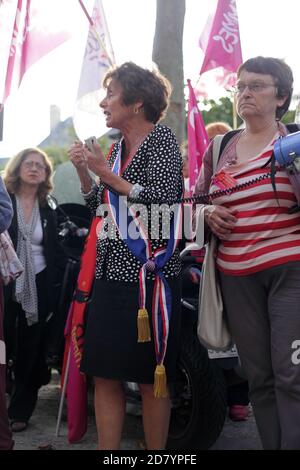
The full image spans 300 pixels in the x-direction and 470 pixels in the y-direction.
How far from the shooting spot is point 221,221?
2865 mm

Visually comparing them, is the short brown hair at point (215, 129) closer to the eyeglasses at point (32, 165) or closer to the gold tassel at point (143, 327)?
the eyeglasses at point (32, 165)

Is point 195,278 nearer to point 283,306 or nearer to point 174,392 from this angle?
point 174,392

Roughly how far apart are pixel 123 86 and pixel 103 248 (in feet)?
2.44

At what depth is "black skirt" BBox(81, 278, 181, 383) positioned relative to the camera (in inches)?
120

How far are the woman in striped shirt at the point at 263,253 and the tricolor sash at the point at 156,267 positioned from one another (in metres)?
0.23

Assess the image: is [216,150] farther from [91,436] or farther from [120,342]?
[91,436]

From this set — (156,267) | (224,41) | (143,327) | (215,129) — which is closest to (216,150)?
(156,267)

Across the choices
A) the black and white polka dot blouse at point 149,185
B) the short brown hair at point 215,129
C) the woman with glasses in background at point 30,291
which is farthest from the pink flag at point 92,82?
the black and white polka dot blouse at point 149,185

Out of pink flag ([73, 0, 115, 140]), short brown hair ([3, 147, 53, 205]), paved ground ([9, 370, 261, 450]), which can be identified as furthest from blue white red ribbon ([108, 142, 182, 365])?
pink flag ([73, 0, 115, 140])

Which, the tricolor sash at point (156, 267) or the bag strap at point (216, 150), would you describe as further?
the bag strap at point (216, 150)

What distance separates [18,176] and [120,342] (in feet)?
7.22

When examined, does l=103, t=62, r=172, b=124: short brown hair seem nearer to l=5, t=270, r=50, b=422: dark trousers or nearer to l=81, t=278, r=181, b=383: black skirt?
l=81, t=278, r=181, b=383: black skirt

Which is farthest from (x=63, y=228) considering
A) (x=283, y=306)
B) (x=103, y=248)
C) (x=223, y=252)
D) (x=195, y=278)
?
(x=283, y=306)

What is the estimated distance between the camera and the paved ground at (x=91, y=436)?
155 inches
